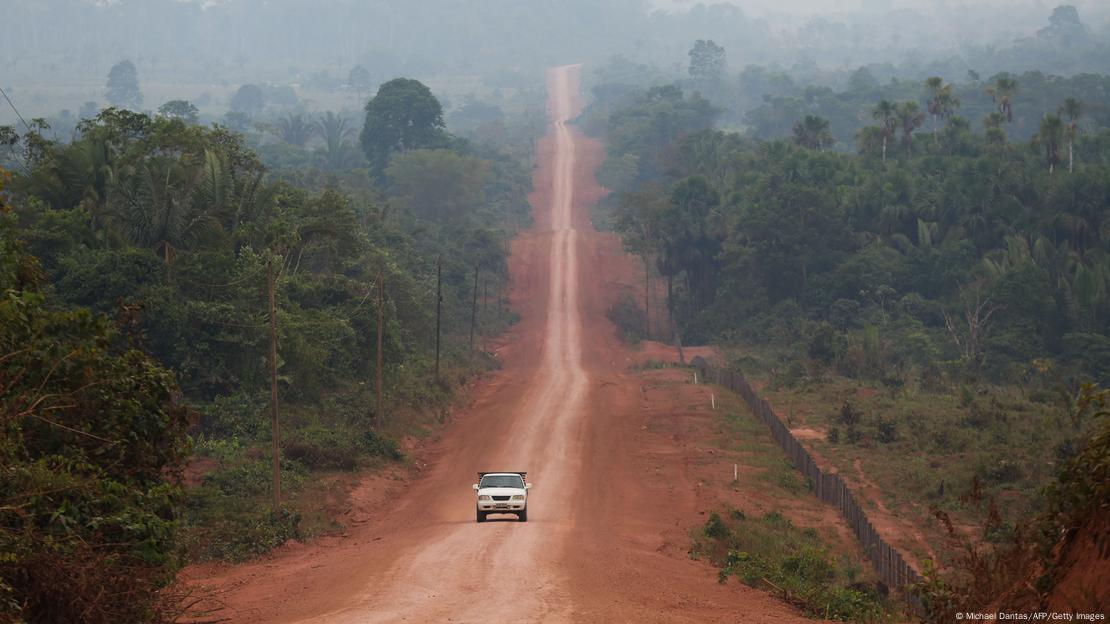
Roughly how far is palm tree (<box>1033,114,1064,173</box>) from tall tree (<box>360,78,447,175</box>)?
57.3 meters

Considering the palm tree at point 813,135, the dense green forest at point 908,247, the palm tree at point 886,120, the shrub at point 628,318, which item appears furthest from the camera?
the palm tree at point 813,135

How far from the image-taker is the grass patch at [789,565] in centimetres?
1920

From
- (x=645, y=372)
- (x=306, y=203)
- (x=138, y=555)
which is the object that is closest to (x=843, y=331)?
(x=645, y=372)

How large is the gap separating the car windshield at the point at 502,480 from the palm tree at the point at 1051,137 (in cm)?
6098

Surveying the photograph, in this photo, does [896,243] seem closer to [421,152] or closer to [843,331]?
[843,331]

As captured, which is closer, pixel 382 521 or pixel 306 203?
pixel 382 521

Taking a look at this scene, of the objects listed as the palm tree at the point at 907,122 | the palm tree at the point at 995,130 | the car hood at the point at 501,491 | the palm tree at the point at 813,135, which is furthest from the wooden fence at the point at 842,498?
the palm tree at the point at 813,135

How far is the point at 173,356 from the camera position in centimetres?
3759

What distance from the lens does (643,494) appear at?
3419cm

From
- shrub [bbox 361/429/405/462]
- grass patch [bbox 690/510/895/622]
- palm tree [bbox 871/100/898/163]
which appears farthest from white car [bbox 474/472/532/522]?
palm tree [bbox 871/100/898/163]

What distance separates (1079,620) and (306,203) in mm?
43352

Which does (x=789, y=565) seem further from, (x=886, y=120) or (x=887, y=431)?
(x=886, y=120)

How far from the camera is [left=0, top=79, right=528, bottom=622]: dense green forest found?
14.8 metres

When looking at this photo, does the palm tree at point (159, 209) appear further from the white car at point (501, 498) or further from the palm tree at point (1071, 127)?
the palm tree at point (1071, 127)
